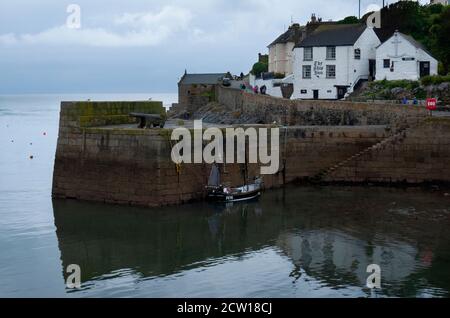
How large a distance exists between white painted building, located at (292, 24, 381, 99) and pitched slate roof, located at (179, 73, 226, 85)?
17147 mm

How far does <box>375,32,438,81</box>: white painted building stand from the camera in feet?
143

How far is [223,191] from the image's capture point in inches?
993

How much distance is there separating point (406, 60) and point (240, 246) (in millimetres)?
28105

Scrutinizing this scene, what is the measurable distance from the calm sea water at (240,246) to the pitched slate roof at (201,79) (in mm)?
36517

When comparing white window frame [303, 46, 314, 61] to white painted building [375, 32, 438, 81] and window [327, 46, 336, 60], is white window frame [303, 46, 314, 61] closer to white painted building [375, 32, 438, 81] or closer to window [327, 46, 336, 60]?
window [327, 46, 336, 60]

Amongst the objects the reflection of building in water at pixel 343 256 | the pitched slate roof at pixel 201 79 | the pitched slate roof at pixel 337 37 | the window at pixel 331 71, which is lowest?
the reflection of building in water at pixel 343 256

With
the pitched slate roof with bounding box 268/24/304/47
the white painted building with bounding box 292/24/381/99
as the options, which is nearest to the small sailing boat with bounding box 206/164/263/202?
the white painted building with bounding box 292/24/381/99

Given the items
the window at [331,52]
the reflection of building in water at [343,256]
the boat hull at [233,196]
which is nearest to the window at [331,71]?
the window at [331,52]

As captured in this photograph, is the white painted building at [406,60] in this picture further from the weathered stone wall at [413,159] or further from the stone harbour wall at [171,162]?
the weathered stone wall at [413,159]

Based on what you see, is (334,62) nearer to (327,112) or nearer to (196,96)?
(327,112)

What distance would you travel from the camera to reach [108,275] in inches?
672

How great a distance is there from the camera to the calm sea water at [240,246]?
16.0 meters
